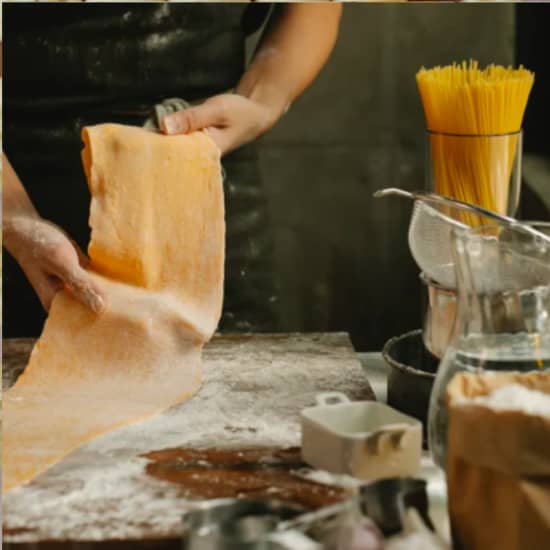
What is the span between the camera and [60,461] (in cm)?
120

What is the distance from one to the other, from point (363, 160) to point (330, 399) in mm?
452

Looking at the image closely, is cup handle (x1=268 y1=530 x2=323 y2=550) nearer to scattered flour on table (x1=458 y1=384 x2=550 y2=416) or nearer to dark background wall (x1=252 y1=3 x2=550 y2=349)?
scattered flour on table (x1=458 y1=384 x2=550 y2=416)

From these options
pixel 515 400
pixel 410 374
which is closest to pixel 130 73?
pixel 410 374

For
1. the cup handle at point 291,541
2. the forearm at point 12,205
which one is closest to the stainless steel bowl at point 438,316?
the cup handle at point 291,541

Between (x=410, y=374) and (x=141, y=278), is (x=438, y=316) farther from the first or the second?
(x=141, y=278)

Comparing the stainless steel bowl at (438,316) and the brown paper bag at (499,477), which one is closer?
the brown paper bag at (499,477)

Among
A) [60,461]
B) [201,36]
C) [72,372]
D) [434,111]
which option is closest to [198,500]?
[60,461]

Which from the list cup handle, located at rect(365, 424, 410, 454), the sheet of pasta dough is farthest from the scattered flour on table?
the sheet of pasta dough

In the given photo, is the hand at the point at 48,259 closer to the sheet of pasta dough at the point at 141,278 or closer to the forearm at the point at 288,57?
the sheet of pasta dough at the point at 141,278

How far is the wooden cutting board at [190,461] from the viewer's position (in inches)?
41.0

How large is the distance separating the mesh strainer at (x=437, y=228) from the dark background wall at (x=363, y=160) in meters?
0.28

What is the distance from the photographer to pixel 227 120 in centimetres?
156

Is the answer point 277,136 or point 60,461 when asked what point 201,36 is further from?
point 60,461

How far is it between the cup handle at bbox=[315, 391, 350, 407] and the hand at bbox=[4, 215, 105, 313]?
35 cm
